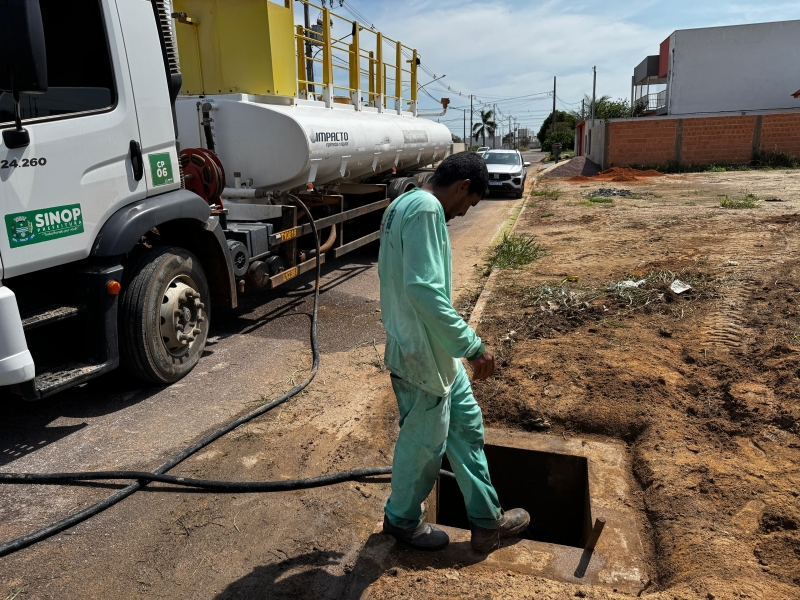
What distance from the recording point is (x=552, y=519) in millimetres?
3961

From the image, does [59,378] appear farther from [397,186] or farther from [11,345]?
[397,186]

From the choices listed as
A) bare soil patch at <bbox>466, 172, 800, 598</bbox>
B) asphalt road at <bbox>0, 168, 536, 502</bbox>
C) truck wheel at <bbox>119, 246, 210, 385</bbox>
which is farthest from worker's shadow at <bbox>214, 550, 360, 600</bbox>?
truck wheel at <bbox>119, 246, 210, 385</bbox>

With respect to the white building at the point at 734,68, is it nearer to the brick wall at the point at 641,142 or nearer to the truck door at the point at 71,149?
the brick wall at the point at 641,142

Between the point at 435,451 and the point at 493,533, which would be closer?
the point at 435,451

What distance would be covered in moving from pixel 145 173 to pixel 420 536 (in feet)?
10.5

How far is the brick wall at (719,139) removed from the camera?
27.0 meters

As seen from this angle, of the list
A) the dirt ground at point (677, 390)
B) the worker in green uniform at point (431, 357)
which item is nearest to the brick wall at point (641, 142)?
the dirt ground at point (677, 390)

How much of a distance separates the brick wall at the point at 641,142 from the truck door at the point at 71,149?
27466 mm

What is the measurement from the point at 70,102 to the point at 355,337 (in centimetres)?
318

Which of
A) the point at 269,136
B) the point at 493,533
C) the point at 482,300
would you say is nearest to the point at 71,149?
the point at 269,136

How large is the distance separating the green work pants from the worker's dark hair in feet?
2.74

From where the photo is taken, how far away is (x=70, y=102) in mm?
3818

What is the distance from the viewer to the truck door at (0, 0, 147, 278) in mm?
3486

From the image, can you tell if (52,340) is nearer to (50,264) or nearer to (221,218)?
(50,264)
